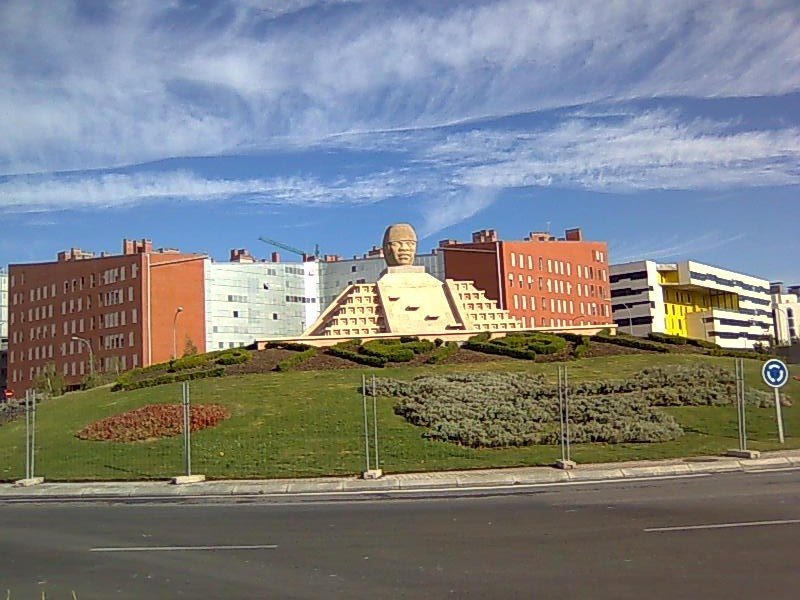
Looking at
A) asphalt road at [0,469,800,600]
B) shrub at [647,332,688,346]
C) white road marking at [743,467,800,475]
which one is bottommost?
white road marking at [743,467,800,475]

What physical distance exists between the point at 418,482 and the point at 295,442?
534 centimetres

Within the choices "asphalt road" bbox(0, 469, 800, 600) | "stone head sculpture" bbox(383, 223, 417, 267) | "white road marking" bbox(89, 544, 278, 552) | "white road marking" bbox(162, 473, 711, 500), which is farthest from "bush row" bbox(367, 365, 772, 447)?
"stone head sculpture" bbox(383, 223, 417, 267)

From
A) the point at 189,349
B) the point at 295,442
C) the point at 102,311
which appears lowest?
the point at 295,442

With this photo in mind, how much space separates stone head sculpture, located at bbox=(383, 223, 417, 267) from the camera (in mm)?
44406

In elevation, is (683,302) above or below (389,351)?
above

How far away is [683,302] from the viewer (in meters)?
117

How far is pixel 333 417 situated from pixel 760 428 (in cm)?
1070

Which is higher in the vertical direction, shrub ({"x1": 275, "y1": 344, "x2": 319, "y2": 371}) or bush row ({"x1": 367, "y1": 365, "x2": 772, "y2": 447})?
shrub ({"x1": 275, "y1": 344, "x2": 319, "y2": 371})

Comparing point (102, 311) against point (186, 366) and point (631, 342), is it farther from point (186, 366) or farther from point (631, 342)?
point (631, 342)

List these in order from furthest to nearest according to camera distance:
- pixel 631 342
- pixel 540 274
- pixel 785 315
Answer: pixel 785 315 < pixel 540 274 < pixel 631 342

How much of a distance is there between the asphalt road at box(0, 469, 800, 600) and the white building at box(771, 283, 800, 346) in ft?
464

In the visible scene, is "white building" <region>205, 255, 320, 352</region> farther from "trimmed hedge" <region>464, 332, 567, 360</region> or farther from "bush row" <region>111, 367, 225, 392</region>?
"trimmed hedge" <region>464, 332, 567, 360</region>

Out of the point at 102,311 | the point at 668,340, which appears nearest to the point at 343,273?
the point at 102,311

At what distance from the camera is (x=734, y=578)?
755 cm
